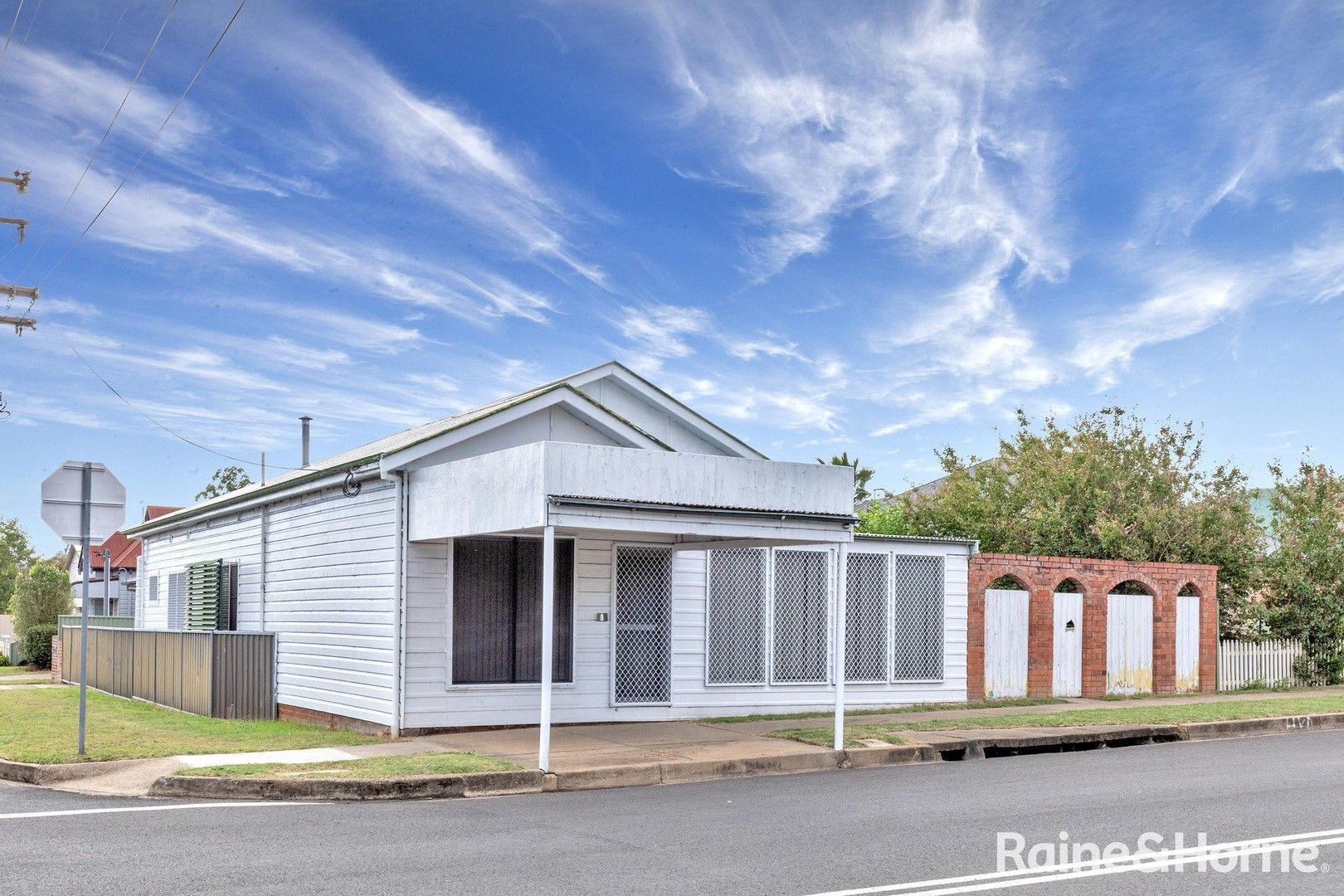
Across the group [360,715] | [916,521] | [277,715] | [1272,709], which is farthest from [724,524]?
[916,521]

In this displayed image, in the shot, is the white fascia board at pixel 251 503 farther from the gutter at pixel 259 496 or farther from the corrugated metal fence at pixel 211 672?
the corrugated metal fence at pixel 211 672

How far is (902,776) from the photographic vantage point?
492 inches

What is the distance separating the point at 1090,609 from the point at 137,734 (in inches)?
609

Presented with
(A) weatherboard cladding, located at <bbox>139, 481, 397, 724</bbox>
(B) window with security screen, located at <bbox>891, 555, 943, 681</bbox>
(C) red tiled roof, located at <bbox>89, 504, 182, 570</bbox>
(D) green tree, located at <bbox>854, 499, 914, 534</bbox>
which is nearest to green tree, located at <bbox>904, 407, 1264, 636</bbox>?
(D) green tree, located at <bbox>854, 499, 914, 534</bbox>

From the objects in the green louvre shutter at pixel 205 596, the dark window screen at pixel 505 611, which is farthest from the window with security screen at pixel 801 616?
the green louvre shutter at pixel 205 596

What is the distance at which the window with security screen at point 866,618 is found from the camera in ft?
61.8

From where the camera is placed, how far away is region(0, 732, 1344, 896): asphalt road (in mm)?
7398

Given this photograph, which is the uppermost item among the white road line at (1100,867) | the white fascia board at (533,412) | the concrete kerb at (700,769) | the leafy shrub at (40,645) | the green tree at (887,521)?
the white fascia board at (533,412)

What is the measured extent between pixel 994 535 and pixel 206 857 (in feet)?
77.0

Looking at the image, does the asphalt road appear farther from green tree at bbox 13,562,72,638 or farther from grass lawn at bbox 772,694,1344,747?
green tree at bbox 13,562,72,638

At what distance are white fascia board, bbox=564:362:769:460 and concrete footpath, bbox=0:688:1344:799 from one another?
432cm

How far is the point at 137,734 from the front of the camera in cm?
1512

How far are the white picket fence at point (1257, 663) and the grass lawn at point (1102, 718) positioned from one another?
11.6ft

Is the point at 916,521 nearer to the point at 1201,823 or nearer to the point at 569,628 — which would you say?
the point at 569,628
